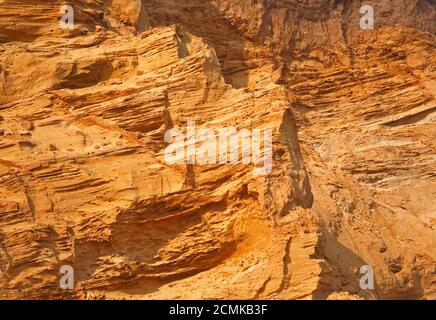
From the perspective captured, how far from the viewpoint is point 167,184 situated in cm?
2417

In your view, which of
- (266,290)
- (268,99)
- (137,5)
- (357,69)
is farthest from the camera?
(357,69)

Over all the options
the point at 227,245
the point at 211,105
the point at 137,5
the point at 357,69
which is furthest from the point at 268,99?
the point at 357,69

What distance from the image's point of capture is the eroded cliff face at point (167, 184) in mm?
23281

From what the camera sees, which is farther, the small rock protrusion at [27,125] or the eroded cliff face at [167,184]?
the small rock protrusion at [27,125]

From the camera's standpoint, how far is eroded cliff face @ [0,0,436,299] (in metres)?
23.3

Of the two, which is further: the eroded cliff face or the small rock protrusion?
the small rock protrusion

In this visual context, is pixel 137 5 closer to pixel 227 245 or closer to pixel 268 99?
pixel 268 99

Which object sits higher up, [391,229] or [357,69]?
[357,69]

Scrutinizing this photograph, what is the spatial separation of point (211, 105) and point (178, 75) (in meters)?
0.94

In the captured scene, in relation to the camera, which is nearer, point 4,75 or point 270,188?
point 270,188

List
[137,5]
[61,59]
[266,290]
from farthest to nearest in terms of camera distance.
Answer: [137,5]
[61,59]
[266,290]

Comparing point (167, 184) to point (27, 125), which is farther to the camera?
point (27, 125)

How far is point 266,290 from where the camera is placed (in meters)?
22.5

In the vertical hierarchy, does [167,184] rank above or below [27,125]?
below
